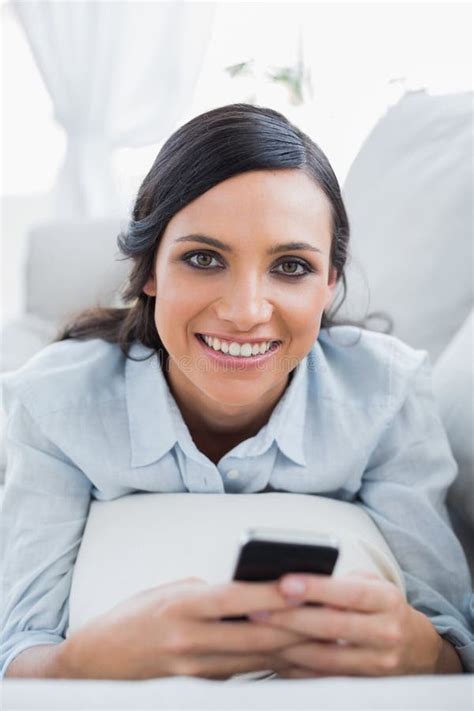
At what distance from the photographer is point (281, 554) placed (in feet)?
1.85

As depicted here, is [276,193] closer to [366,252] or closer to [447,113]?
[366,252]

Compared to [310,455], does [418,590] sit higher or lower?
lower

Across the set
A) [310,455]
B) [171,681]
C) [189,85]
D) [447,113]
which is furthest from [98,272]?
[171,681]

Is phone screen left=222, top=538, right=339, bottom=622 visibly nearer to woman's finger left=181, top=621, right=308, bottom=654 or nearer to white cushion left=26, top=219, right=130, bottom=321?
woman's finger left=181, top=621, right=308, bottom=654

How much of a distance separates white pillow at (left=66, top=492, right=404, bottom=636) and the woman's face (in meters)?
0.12

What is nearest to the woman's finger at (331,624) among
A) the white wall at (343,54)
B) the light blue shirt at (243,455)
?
the light blue shirt at (243,455)

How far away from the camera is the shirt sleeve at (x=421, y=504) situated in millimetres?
848

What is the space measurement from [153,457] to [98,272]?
88 cm

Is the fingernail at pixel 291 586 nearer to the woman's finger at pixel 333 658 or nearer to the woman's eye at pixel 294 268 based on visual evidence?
the woman's finger at pixel 333 658

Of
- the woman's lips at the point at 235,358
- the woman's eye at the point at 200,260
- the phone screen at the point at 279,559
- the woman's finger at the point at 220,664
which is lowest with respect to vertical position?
the woman's finger at the point at 220,664

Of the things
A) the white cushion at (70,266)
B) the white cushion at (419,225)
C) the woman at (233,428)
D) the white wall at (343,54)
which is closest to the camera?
the woman at (233,428)

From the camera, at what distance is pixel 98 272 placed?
66.9 inches

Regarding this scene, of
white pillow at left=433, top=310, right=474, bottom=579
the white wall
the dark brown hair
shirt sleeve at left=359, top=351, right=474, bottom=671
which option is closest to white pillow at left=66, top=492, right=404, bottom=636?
shirt sleeve at left=359, top=351, right=474, bottom=671

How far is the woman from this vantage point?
65 cm
